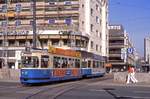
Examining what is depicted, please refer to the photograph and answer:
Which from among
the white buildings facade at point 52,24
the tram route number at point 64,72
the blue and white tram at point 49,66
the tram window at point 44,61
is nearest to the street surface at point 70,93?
the blue and white tram at point 49,66

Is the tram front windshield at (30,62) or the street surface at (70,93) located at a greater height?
the tram front windshield at (30,62)

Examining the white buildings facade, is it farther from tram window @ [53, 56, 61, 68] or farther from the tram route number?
tram window @ [53, 56, 61, 68]

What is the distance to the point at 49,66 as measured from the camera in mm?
33531

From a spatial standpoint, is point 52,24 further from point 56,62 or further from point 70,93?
point 70,93

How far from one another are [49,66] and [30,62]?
2.09m

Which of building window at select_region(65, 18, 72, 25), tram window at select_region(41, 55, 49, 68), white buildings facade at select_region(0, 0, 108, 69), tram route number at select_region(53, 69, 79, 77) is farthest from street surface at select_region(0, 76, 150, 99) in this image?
building window at select_region(65, 18, 72, 25)

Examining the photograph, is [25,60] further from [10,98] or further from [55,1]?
[55,1]

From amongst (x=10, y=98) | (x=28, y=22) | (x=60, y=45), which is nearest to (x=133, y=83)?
(x=10, y=98)

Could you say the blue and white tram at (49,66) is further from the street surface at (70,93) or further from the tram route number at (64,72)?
the street surface at (70,93)

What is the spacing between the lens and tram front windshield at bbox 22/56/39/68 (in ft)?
104

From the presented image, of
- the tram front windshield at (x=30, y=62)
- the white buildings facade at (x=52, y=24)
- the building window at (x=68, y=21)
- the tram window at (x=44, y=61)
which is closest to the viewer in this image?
the tram front windshield at (x=30, y=62)

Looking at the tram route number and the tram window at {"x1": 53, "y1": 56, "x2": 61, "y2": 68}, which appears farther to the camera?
the tram route number

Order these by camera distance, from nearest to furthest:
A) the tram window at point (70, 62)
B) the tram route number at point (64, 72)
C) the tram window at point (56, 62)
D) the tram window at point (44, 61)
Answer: the tram window at point (44, 61) → the tram window at point (56, 62) → the tram route number at point (64, 72) → the tram window at point (70, 62)

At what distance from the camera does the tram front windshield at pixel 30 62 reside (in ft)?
104
